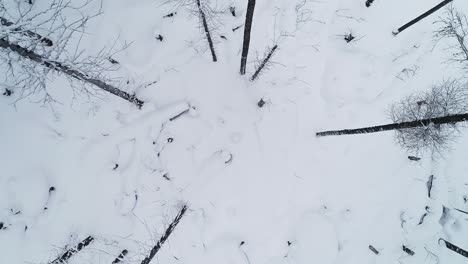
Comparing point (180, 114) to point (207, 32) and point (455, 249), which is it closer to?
point (207, 32)

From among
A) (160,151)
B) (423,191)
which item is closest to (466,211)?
(423,191)

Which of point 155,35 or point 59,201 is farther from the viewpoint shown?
point 155,35

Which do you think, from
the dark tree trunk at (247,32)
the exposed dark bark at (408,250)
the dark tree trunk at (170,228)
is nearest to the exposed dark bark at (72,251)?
the dark tree trunk at (170,228)

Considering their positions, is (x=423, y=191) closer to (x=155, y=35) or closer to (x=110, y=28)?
(x=155, y=35)

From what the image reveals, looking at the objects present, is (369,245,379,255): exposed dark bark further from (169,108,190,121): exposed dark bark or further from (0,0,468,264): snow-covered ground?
(169,108,190,121): exposed dark bark

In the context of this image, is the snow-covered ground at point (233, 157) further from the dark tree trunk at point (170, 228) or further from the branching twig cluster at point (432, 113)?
the branching twig cluster at point (432, 113)

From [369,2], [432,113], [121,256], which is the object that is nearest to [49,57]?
[121,256]

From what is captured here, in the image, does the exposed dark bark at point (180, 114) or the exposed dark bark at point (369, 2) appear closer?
the exposed dark bark at point (180, 114)
